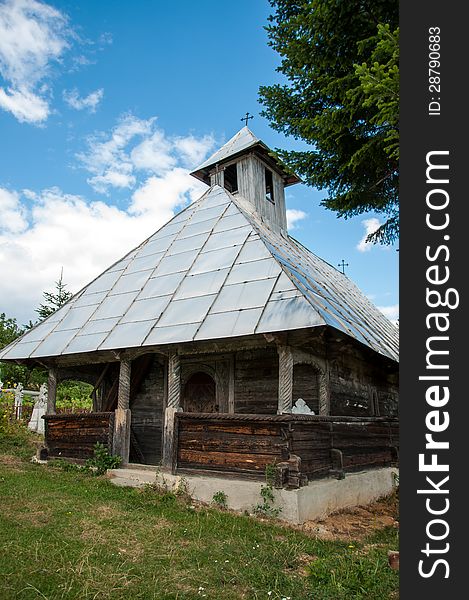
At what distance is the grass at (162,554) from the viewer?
13.7ft

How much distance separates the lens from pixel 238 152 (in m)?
14.8

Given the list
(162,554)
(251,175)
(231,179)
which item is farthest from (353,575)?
(231,179)

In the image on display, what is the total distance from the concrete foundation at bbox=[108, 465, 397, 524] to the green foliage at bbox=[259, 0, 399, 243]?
14.3 feet

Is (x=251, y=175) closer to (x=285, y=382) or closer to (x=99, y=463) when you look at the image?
(x=285, y=382)

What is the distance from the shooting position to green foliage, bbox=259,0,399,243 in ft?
18.0

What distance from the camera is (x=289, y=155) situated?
6727 millimetres

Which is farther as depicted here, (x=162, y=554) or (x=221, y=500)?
(x=221, y=500)

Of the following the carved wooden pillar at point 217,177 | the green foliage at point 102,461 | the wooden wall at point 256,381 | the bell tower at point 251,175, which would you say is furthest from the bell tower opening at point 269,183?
the green foliage at point 102,461

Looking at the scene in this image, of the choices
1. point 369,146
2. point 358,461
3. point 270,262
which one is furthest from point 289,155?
point 358,461

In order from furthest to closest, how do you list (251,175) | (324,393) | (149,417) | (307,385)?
1. (251,175)
2. (149,417)
3. (307,385)
4. (324,393)

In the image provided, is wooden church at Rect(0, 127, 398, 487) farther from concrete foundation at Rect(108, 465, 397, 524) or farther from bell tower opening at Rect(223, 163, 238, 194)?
bell tower opening at Rect(223, 163, 238, 194)

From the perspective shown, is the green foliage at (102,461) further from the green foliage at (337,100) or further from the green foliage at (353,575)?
the green foliage at (337,100)

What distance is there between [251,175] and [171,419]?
855cm

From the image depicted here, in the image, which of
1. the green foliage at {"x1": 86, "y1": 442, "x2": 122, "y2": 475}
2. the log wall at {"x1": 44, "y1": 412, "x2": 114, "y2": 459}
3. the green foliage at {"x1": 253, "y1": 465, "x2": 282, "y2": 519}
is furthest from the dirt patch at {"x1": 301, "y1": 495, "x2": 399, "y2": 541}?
the log wall at {"x1": 44, "y1": 412, "x2": 114, "y2": 459}
